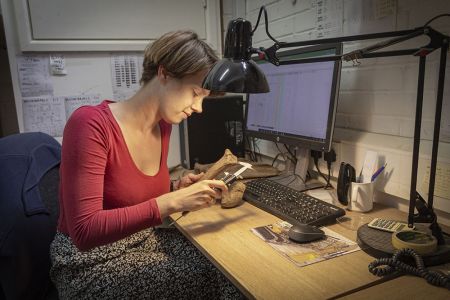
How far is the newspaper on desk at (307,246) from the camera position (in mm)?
882

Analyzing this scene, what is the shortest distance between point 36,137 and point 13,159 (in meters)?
0.19

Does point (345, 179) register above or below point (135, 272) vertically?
above

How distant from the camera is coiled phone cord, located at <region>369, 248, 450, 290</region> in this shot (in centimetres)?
75

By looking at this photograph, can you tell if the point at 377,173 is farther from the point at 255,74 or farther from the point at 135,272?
the point at 135,272

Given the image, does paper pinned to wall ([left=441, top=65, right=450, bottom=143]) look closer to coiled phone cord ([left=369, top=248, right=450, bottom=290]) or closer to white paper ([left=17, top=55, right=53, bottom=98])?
coiled phone cord ([left=369, top=248, right=450, bottom=290])

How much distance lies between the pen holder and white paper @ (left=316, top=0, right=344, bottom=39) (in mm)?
605

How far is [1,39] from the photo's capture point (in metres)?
1.95

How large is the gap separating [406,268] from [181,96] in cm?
78

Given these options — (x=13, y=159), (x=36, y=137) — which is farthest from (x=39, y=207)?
(x=36, y=137)

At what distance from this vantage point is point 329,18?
144 centimetres

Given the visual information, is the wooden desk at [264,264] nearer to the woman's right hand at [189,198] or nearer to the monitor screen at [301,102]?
the woman's right hand at [189,198]

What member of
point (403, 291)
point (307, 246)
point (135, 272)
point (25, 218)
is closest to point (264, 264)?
point (307, 246)

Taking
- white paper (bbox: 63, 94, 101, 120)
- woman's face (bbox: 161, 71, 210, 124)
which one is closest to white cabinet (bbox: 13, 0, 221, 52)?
white paper (bbox: 63, 94, 101, 120)

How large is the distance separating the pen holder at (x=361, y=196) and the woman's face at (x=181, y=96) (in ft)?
1.84
